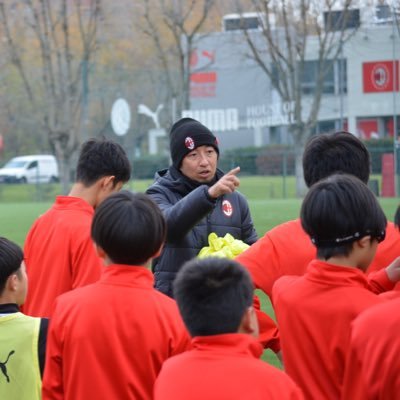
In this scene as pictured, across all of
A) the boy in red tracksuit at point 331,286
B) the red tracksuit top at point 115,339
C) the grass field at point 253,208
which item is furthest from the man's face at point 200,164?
the grass field at point 253,208

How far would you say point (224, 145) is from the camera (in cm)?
6291

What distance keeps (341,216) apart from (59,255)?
1.67 m

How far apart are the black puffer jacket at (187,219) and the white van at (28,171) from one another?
159 feet

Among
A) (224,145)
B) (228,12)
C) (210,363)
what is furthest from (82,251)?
(224,145)

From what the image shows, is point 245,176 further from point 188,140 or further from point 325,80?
point 188,140

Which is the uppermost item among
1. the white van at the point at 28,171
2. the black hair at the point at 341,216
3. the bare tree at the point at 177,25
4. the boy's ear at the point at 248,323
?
the bare tree at the point at 177,25

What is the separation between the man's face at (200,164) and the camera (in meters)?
5.37

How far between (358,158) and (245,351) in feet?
4.51

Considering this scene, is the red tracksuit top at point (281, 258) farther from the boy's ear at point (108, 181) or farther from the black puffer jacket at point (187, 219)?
the boy's ear at point (108, 181)

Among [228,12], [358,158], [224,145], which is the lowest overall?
[224,145]

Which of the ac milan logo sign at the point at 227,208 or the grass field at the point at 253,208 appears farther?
the grass field at the point at 253,208

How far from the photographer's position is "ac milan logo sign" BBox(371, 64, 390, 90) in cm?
4369

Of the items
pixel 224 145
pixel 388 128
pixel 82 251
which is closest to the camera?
pixel 82 251

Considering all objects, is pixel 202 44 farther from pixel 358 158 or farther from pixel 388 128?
pixel 358 158
